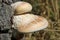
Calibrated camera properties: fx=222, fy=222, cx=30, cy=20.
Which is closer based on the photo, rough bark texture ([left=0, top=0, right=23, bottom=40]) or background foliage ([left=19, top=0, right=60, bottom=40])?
rough bark texture ([left=0, top=0, right=23, bottom=40])

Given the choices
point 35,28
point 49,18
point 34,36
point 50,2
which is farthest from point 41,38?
point 35,28

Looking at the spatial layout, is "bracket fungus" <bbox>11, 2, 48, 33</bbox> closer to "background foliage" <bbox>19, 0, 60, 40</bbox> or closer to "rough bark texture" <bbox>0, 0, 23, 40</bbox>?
"rough bark texture" <bbox>0, 0, 23, 40</bbox>

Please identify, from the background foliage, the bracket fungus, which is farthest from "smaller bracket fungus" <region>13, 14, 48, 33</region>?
the background foliage

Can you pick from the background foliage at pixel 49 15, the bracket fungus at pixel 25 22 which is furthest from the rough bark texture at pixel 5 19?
the background foliage at pixel 49 15

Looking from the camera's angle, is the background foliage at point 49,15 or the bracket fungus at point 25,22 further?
the background foliage at point 49,15

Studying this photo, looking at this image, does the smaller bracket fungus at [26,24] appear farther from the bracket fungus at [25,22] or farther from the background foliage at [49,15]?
the background foliage at [49,15]

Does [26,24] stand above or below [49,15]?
above

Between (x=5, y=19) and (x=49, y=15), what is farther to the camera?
(x=49, y=15)

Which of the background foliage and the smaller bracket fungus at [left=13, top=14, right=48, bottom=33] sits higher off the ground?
the smaller bracket fungus at [left=13, top=14, right=48, bottom=33]

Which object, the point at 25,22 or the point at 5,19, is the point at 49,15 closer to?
the point at 25,22

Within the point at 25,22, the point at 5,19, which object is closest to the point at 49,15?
the point at 25,22

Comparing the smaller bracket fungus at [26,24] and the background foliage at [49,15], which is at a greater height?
the smaller bracket fungus at [26,24]

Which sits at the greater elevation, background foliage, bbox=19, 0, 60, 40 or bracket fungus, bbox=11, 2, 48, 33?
bracket fungus, bbox=11, 2, 48, 33
